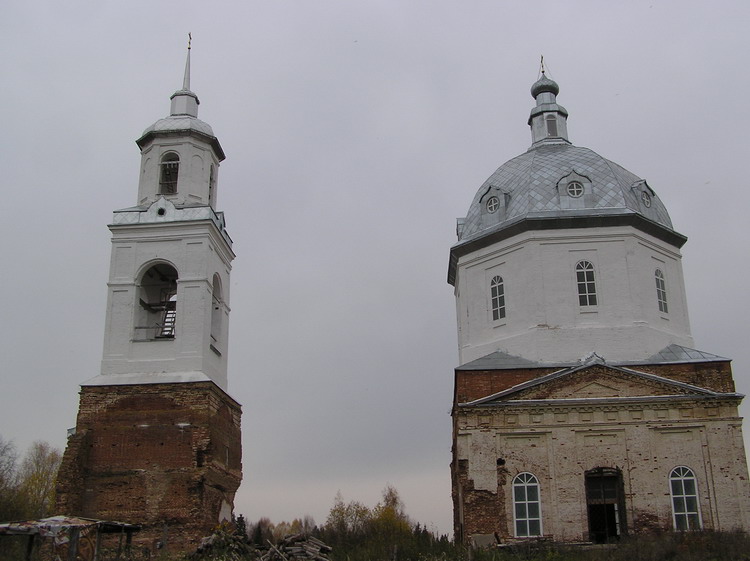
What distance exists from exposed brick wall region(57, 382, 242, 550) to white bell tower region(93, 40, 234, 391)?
0.52 meters

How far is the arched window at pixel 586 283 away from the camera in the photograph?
21.9 m

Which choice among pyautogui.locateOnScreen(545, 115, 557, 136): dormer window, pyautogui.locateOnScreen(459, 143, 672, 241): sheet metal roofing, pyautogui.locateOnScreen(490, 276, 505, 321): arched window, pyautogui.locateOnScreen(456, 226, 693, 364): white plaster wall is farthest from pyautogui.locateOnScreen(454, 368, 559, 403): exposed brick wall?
pyautogui.locateOnScreen(545, 115, 557, 136): dormer window

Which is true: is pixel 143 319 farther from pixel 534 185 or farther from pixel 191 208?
pixel 534 185

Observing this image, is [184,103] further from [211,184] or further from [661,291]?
[661,291]

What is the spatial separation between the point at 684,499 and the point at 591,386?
3190 mm

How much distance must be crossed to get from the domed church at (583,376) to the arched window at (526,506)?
0.10 ft

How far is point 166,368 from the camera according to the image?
68.2 feet

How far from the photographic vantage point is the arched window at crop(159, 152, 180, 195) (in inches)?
922

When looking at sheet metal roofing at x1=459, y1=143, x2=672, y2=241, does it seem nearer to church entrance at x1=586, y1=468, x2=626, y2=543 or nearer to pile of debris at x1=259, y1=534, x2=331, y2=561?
church entrance at x1=586, y1=468, x2=626, y2=543

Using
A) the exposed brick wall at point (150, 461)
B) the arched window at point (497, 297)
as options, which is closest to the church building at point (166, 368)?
the exposed brick wall at point (150, 461)

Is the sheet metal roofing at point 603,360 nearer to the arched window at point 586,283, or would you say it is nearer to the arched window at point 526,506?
the arched window at point 586,283

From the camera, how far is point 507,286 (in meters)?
22.7

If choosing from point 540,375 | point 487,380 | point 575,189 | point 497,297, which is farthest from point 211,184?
point 540,375

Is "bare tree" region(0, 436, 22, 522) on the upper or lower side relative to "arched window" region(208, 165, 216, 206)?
lower
